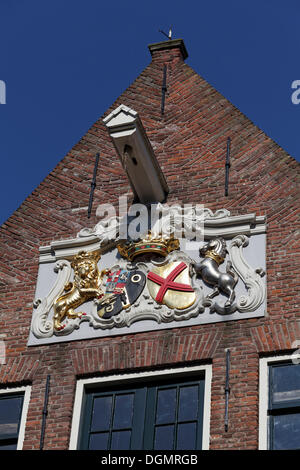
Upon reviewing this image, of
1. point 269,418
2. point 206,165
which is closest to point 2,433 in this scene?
point 269,418

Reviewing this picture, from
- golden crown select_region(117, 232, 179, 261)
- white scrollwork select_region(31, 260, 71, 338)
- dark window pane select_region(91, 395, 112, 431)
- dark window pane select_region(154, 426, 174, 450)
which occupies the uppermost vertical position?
golden crown select_region(117, 232, 179, 261)

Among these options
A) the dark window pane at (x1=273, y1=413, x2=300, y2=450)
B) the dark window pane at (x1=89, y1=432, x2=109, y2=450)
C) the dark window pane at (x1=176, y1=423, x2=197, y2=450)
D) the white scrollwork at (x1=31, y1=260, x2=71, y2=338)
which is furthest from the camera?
the white scrollwork at (x1=31, y1=260, x2=71, y2=338)

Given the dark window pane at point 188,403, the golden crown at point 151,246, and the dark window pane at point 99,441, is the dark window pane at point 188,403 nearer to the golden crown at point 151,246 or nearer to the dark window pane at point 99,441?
the dark window pane at point 99,441

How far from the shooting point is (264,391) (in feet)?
48.7

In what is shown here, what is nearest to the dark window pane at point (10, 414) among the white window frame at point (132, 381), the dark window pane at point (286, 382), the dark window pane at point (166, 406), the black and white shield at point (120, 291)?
the white window frame at point (132, 381)

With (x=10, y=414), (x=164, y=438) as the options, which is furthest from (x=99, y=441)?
(x=10, y=414)

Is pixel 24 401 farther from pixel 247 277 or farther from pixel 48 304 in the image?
pixel 247 277

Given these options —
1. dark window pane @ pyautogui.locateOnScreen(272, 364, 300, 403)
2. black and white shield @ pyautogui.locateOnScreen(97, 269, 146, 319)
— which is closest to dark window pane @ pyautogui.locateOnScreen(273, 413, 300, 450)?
dark window pane @ pyautogui.locateOnScreen(272, 364, 300, 403)

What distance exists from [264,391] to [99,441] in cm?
207

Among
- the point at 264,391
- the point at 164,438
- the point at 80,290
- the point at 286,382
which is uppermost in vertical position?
the point at 80,290

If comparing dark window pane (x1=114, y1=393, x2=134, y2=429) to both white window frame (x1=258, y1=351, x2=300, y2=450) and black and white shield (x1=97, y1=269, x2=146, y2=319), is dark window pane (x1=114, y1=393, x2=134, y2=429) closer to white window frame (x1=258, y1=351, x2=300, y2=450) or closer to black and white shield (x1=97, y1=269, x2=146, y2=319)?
black and white shield (x1=97, y1=269, x2=146, y2=319)

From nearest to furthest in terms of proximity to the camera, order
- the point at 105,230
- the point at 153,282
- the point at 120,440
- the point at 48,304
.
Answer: the point at 120,440
the point at 153,282
the point at 48,304
the point at 105,230

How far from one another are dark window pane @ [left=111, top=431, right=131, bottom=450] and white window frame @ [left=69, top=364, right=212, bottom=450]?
0.46 meters

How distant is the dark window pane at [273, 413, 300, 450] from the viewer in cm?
1441
